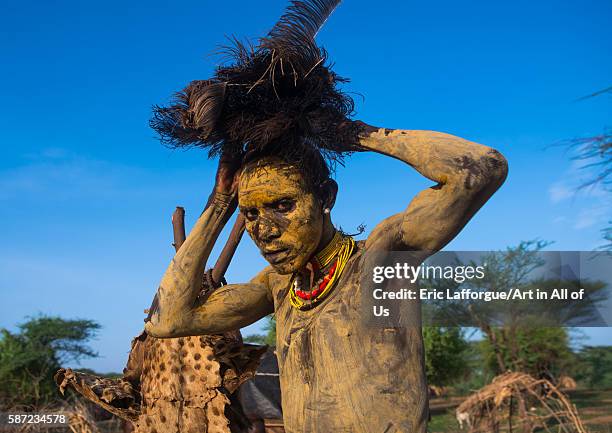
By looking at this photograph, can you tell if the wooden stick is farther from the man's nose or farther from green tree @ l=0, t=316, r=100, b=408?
green tree @ l=0, t=316, r=100, b=408

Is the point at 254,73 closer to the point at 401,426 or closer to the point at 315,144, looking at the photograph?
the point at 315,144

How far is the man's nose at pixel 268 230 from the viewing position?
291 cm

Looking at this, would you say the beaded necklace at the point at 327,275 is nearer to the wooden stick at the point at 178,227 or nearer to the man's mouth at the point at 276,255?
the man's mouth at the point at 276,255

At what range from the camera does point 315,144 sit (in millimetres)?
2951

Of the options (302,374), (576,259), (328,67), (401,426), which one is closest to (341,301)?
(302,374)

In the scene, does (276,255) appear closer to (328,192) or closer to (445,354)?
(328,192)

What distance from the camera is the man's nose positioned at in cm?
291

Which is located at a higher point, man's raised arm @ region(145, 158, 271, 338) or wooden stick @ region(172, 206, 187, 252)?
wooden stick @ region(172, 206, 187, 252)

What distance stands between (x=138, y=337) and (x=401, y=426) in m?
2.57

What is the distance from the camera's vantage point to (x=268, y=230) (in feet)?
9.57

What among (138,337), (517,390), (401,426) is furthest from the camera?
(517,390)

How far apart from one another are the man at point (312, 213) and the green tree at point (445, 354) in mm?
22368

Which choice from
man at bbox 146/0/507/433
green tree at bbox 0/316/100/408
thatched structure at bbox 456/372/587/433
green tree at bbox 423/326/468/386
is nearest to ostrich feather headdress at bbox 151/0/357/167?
man at bbox 146/0/507/433

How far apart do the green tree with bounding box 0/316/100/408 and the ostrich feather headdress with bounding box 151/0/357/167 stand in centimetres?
1574
